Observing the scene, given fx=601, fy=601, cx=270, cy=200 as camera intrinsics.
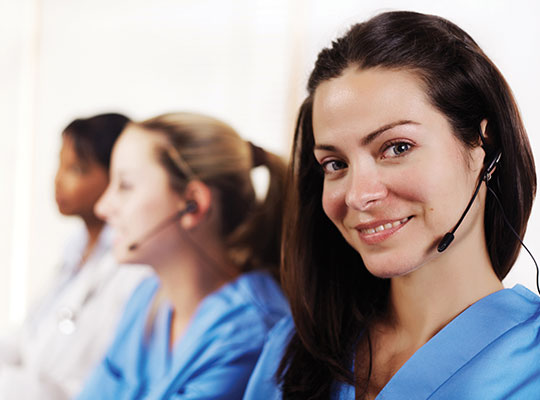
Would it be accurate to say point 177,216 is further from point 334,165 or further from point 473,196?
point 473,196

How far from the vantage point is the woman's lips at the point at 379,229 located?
0.71 m

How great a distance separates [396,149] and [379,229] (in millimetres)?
99

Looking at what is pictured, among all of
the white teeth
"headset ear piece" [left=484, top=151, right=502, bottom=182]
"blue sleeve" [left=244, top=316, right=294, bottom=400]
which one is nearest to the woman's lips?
the white teeth

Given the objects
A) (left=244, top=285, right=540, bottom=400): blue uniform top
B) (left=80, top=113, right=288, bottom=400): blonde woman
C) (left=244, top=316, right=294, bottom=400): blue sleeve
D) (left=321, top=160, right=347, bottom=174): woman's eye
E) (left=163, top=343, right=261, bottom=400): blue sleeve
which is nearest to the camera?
(left=244, top=285, right=540, bottom=400): blue uniform top

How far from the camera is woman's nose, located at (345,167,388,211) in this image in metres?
0.71

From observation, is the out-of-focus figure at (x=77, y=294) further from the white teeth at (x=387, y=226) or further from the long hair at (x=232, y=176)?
the white teeth at (x=387, y=226)

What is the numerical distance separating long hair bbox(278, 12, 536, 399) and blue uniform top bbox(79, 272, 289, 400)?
204 mm

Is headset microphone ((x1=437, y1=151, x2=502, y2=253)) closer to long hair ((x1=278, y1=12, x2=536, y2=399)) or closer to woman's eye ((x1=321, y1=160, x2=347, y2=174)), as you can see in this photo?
long hair ((x1=278, y1=12, x2=536, y2=399))

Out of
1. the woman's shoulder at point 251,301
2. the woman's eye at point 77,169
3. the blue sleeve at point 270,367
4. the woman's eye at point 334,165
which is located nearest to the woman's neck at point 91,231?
the woman's eye at point 77,169

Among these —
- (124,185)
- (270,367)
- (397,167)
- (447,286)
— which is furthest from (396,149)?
(124,185)

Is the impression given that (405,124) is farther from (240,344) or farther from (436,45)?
(240,344)

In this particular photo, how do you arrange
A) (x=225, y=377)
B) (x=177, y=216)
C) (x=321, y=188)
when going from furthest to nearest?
1. (x=177, y=216)
2. (x=225, y=377)
3. (x=321, y=188)

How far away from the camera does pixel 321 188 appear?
0.89 metres

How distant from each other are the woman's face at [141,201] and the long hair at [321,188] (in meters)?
0.35
